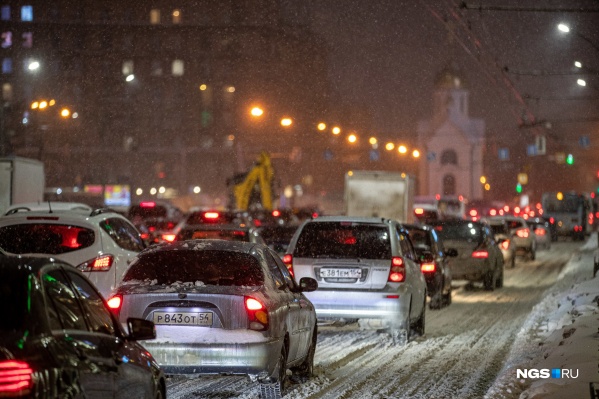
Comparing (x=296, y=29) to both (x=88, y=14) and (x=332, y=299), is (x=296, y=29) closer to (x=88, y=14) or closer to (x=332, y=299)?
(x=88, y=14)

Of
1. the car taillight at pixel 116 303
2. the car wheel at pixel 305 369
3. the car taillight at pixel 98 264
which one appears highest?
the car taillight at pixel 98 264

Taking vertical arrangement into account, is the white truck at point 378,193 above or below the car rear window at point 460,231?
above

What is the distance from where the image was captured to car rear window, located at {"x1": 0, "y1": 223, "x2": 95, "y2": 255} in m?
12.7

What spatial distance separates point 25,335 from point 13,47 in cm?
10545

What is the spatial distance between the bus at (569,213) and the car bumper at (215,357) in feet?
201

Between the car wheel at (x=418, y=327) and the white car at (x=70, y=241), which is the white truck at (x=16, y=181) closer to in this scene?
the white car at (x=70, y=241)

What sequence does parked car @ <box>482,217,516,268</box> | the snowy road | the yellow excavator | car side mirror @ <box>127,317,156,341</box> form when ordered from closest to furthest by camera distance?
car side mirror @ <box>127,317,156,341</box> < the snowy road < parked car @ <box>482,217,516,268</box> < the yellow excavator

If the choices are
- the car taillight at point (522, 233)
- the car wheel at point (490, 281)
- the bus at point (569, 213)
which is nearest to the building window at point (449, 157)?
the bus at point (569, 213)

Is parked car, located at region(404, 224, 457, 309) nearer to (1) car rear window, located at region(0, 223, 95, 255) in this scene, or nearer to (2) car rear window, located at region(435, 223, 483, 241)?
(2) car rear window, located at region(435, 223, 483, 241)

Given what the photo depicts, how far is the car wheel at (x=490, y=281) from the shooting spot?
23.7 metres

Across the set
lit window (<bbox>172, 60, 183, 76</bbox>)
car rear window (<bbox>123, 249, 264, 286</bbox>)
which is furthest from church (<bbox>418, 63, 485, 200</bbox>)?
car rear window (<bbox>123, 249, 264, 286</bbox>)

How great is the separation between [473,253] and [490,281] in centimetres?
83

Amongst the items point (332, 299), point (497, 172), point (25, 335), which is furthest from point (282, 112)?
point (25, 335)

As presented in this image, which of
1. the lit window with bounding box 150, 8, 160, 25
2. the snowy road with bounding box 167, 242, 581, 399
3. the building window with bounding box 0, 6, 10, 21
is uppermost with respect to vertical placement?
the lit window with bounding box 150, 8, 160, 25
